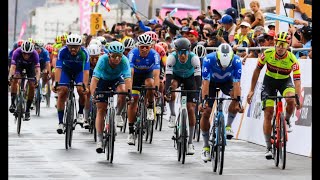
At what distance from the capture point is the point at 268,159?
15.1 metres

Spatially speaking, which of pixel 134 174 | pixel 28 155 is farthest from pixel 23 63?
pixel 134 174

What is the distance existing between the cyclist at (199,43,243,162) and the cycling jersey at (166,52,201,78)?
987mm

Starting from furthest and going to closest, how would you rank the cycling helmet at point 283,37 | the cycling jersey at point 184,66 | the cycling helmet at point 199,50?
the cycling helmet at point 199,50 < the cycling jersey at point 184,66 < the cycling helmet at point 283,37

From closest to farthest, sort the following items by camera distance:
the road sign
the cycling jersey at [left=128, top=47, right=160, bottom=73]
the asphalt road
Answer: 1. the asphalt road
2. the cycling jersey at [left=128, top=47, right=160, bottom=73]
3. the road sign

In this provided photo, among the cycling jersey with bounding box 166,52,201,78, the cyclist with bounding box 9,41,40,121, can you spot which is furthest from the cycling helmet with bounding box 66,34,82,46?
the cyclist with bounding box 9,41,40,121

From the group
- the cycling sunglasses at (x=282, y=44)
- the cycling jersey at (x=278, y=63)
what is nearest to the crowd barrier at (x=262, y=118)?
the cycling jersey at (x=278, y=63)

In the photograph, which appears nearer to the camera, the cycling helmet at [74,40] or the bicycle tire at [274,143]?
the bicycle tire at [274,143]

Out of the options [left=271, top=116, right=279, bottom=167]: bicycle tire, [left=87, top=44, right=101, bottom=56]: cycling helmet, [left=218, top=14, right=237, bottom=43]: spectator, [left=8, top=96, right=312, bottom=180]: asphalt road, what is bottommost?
[left=8, top=96, right=312, bottom=180]: asphalt road

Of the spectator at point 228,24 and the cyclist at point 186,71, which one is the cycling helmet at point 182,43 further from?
the spectator at point 228,24

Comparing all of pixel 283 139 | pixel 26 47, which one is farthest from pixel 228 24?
pixel 283 139

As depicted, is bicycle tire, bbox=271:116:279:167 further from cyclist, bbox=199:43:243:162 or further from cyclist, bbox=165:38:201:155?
cyclist, bbox=165:38:201:155

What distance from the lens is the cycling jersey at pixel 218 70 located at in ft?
48.2

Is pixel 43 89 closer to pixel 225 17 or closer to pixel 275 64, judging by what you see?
pixel 225 17

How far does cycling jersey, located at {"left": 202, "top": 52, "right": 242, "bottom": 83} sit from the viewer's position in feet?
48.2
